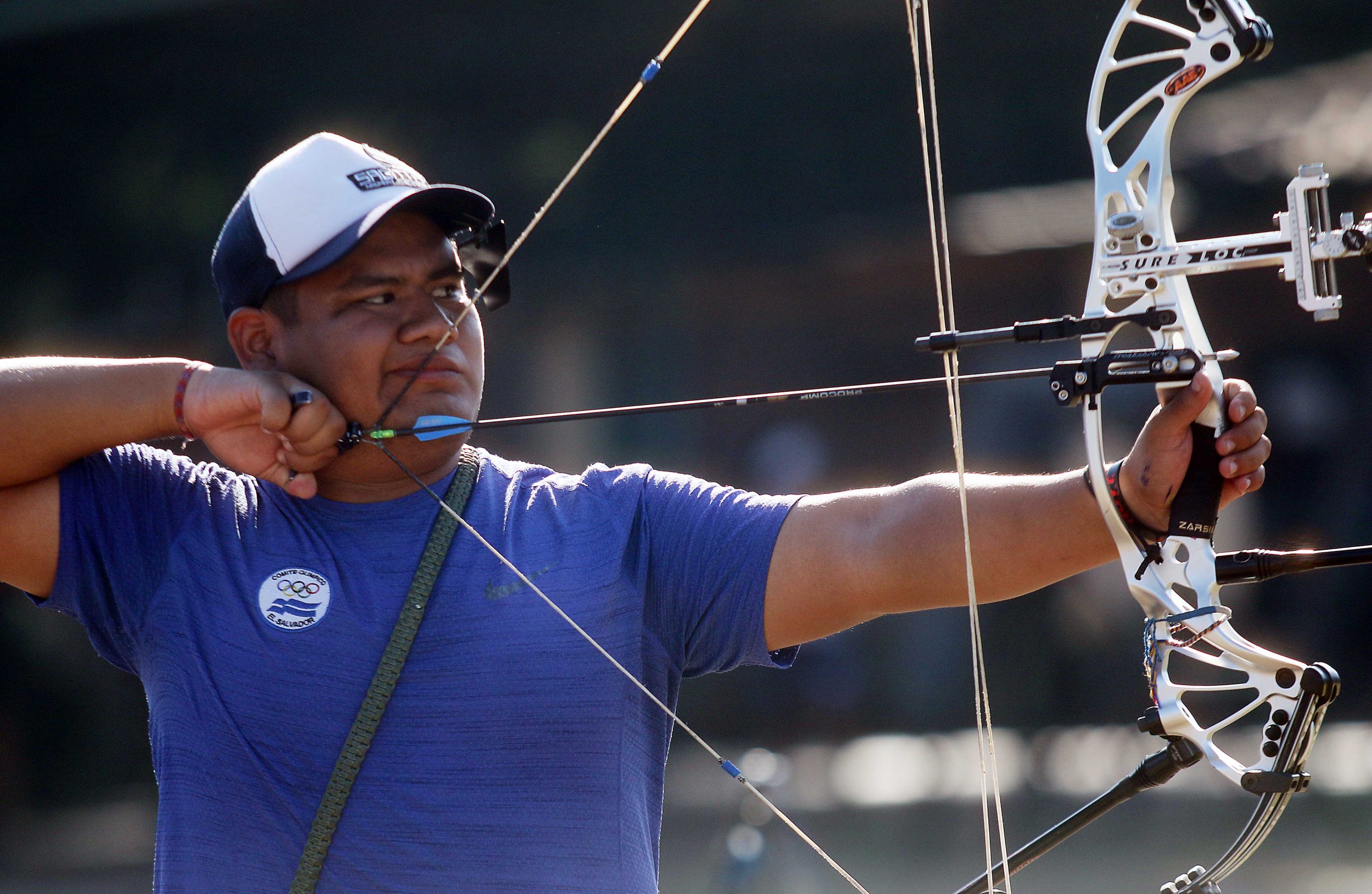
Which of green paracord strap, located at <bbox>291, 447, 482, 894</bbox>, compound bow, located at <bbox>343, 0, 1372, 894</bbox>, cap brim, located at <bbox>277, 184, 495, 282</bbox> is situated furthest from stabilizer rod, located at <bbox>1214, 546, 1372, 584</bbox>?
cap brim, located at <bbox>277, 184, 495, 282</bbox>

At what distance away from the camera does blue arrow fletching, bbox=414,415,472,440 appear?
1.55 m

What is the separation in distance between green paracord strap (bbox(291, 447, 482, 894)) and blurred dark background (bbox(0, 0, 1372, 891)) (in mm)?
3607

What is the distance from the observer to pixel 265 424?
1.54 meters

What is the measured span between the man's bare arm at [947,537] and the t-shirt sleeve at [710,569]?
18 mm

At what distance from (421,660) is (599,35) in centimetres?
434

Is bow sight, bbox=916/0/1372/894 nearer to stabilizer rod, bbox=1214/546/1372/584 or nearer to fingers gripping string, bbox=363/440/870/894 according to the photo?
stabilizer rod, bbox=1214/546/1372/584

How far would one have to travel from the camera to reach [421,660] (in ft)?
4.72

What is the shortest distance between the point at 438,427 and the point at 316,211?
30cm

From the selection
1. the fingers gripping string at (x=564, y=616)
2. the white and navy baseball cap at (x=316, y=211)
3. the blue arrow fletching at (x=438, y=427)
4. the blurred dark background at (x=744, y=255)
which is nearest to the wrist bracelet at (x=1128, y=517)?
the fingers gripping string at (x=564, y=616)

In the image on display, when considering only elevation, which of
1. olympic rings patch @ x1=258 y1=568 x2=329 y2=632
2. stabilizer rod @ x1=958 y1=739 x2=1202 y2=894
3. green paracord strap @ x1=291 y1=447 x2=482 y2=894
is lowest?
stabilizer rod @ x1=958 y1=739 x2=1202 y2=894

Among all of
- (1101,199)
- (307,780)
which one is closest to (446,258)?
(307,780)

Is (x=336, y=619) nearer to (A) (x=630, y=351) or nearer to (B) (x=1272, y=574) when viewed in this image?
(B) (x=1272, y=574)

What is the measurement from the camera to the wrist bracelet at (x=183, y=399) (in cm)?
156

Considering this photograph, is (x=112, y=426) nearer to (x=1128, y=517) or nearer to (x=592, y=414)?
(x=592, y=414)
